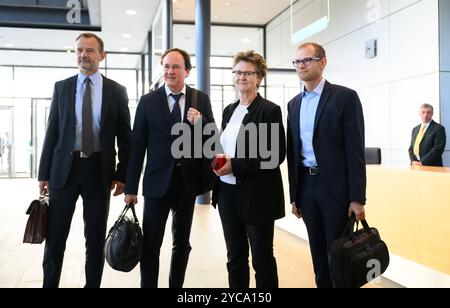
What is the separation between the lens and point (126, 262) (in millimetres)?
2447

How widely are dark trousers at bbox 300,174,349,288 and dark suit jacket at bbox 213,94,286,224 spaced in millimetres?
155

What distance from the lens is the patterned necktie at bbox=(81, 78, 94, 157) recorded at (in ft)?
8.42

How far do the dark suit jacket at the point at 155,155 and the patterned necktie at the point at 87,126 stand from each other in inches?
9.7

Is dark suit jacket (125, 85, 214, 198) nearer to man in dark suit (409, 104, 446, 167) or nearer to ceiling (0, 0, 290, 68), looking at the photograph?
man in dark suit (409, 104, 446, 167)

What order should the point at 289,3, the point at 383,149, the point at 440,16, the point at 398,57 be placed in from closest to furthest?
the point at 440,16 < the point at 398,57 < the point at 383,149 < the point at 289,3

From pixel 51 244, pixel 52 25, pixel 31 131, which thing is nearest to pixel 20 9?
pixel 52 25

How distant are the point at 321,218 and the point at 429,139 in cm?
432

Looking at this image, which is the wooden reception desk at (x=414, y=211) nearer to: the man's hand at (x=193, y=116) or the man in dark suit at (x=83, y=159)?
the man's hand at (x=193, y=116)

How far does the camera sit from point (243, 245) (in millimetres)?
2539

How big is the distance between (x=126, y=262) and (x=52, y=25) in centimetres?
1062

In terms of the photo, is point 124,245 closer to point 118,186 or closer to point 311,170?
point 118,186

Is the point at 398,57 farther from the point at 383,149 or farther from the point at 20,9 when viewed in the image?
the point at 20,9

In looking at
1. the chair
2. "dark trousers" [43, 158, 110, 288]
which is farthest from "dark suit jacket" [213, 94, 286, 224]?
the chair

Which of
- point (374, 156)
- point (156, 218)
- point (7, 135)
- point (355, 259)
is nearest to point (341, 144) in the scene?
point (355, 259)
